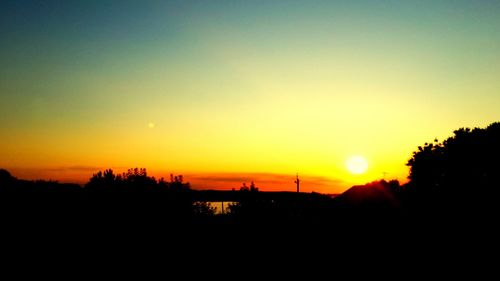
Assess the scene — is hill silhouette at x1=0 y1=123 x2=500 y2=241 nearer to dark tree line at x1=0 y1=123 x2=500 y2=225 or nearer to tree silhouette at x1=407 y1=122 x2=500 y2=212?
dark tree line at x1=0 y1=123 x2=500 y2=225

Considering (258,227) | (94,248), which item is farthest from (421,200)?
(94,248)

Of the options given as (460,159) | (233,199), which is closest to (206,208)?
(233,199)

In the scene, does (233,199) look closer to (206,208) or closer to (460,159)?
(206,208)

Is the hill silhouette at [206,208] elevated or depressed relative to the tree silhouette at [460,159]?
depressed

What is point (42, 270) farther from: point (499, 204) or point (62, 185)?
point (499, 204)

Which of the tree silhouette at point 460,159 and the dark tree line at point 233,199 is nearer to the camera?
the dark tree line at point 233,199

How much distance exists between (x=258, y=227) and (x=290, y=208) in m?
4.80

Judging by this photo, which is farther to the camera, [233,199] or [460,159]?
[460,159]

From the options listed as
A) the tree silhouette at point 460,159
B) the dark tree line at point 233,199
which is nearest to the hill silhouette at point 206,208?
the dark tree line at point 233,199

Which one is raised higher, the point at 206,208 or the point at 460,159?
the point at 460,159

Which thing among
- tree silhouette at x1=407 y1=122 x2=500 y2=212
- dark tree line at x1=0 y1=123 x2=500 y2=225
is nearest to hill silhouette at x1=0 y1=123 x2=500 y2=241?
dark tree line at x1=0 y1=123 x2=500 y2=225

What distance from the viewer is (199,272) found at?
17328mm

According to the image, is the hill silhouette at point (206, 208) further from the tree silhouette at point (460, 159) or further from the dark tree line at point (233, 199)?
the tree silhouette at point (460, 159)

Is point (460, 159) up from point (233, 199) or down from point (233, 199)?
up
